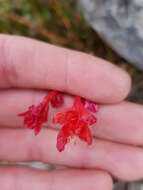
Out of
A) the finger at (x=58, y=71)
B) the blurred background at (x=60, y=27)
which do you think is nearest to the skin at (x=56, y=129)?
the finger at (x=58, y=71)

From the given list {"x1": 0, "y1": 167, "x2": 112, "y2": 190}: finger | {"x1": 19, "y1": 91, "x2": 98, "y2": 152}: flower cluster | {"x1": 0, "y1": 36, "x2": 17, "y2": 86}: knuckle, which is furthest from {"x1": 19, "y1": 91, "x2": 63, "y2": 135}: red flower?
{"x1": 0, "y1": 167, "x2": 112, "y2": 190}: finger

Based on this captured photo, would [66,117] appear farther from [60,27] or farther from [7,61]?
[60,27]

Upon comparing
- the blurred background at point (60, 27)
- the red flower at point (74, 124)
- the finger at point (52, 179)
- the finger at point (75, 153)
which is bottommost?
the finger at point (52, 179)

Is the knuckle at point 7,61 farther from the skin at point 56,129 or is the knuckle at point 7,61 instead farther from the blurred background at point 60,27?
the blurred background at point 60,27

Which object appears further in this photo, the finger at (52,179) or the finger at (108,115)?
the finger at (52,179)

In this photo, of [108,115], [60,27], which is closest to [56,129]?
[108,115]

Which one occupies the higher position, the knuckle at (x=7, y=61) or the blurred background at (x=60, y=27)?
the blurred background at (x=60, y=27)
